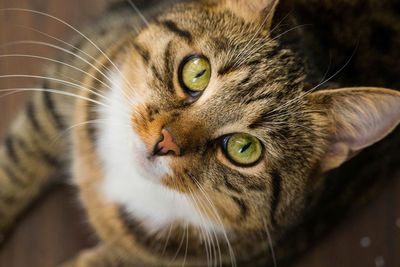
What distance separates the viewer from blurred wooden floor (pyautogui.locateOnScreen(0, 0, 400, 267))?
155 cm

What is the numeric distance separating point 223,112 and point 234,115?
0.02 meters

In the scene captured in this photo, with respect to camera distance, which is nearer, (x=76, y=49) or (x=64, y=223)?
(x=76, y=49)

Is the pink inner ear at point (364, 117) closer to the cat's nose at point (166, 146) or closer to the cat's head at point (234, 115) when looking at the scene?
the cat's head at point (234, 115)

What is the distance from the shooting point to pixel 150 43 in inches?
43.0

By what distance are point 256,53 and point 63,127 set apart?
24.1 inches

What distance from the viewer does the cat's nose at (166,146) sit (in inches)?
39.5

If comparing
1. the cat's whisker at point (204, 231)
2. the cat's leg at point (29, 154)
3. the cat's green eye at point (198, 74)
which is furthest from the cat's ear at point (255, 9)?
the cat's leg at point (29, 154)

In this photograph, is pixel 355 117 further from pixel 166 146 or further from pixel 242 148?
pixel 166 146

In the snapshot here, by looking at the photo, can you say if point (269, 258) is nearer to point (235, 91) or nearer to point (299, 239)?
point (299, 239)

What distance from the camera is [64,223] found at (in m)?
1.56

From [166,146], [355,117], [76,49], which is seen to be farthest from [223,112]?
[76,49]

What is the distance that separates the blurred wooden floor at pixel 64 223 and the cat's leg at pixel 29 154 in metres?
0.06

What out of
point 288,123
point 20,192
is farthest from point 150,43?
point 20,192

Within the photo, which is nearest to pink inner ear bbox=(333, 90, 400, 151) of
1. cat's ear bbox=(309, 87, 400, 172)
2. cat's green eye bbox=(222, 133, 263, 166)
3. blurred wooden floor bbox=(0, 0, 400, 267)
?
cat's ear bbox=(309, 87, 400, 172)
